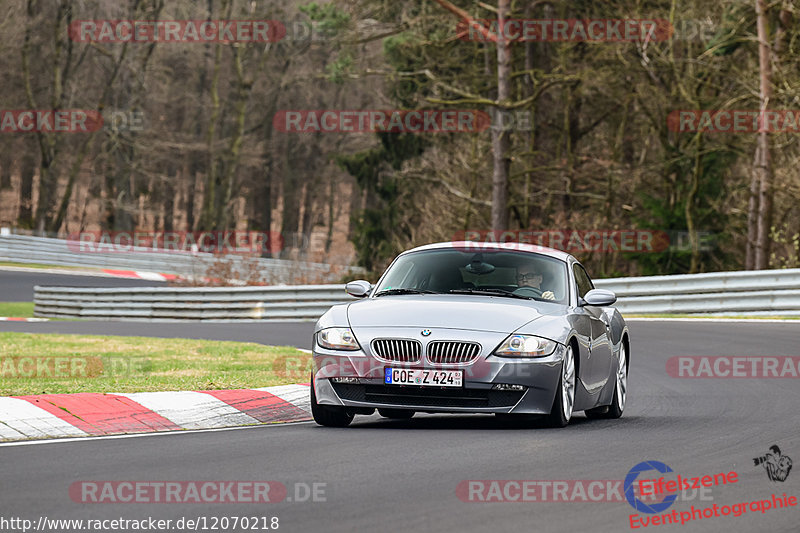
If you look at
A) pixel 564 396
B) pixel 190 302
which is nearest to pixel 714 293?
pixel 190 302

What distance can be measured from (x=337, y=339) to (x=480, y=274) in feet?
5.76

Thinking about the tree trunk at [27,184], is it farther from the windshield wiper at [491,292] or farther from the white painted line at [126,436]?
the white painted line at [126,436]

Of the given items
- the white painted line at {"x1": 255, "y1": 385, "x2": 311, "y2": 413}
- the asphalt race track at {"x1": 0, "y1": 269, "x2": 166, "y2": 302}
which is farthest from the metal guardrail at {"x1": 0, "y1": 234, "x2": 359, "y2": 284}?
the white painted line at {"x1": 255, "y1": 385, "x2": 311, "y2": 413}

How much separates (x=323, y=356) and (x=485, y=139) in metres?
31.8

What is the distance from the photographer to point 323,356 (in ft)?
32.1

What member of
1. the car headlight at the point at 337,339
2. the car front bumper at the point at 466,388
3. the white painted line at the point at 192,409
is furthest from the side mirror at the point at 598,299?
the white painted line at the point at 192,409

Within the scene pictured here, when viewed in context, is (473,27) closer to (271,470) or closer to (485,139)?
(485,139)

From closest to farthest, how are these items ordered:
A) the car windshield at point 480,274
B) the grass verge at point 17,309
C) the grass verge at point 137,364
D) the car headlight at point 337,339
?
the car headlight at point 337,339 < the car windshield at point 480,274 < the grass verge at point 137,364 < the grass verge at point 17,309

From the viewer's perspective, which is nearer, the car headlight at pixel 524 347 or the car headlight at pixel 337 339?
the car headlight at pixel 524 347

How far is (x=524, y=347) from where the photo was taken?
9477 millimetres

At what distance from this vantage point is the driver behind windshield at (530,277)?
1091cm

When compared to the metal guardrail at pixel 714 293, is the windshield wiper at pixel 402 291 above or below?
above

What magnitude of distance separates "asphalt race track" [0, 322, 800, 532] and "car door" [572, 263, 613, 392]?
39 cm

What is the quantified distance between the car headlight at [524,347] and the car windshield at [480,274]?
44.7 inches
